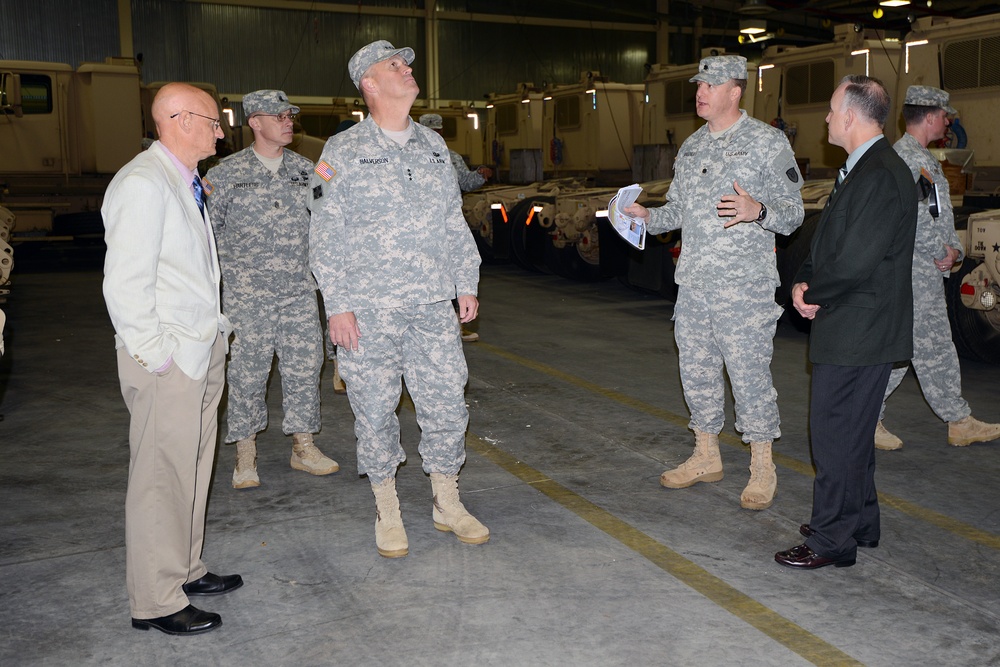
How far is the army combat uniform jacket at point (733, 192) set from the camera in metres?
4.02

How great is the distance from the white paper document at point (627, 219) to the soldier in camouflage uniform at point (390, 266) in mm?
837

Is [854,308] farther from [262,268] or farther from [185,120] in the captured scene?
[262,268]

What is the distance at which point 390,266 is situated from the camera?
3602mm

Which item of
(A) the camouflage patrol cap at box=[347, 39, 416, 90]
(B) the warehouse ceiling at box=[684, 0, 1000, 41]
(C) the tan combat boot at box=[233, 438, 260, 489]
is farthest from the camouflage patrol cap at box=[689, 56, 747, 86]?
(B) the warehouse ceiling at box=[684, 0, 1000, 41]

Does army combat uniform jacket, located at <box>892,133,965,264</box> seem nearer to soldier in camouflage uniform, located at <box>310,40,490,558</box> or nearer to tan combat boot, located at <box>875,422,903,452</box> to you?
tan combat boot, located at <box>875,422,903,452</box>

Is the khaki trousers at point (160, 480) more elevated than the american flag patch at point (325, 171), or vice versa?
the american flag patch at point (325, 171)

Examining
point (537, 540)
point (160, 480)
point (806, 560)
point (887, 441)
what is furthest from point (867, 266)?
point (160, 480)

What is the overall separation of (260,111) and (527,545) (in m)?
2.32

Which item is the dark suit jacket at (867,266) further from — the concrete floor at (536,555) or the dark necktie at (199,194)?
the dark necktie at (199,194)

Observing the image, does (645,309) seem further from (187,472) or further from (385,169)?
(187,472)

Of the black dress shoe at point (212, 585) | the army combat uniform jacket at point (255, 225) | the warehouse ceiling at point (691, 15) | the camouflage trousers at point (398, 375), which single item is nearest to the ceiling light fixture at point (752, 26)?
the warehouse ceiling at point (691, 15)

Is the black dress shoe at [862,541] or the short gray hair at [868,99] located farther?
the black dress shoe at [862,541]

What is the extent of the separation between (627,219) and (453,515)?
1.51 metres

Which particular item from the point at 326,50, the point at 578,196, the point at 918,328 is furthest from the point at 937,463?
the point at 326,50
